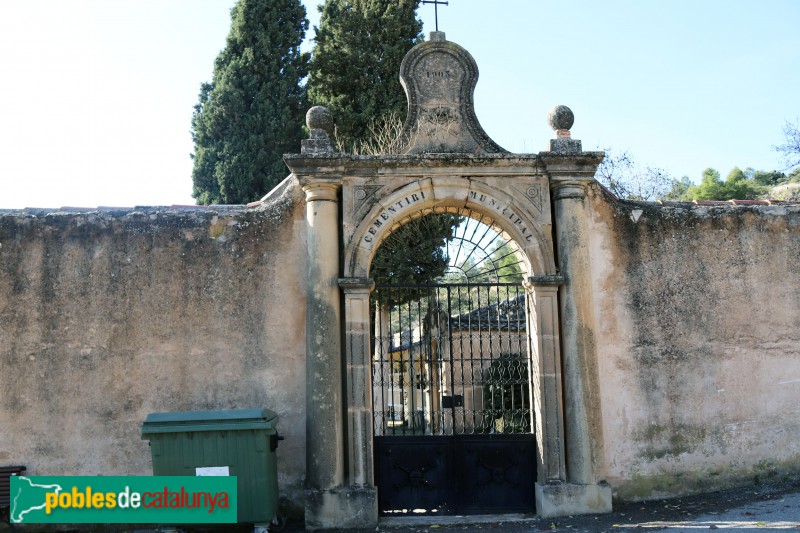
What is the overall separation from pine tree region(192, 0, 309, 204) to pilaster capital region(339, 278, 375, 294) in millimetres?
9816

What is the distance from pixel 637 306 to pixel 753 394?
5.25ft

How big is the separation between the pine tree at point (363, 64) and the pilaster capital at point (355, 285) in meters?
9.02

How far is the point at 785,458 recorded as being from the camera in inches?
317

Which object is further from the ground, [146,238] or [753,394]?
[146,238]

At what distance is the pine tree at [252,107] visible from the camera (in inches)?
669

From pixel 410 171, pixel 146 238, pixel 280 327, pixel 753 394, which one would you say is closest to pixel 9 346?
pixel 146 238

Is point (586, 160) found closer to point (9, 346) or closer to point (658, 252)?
point (658, 252)

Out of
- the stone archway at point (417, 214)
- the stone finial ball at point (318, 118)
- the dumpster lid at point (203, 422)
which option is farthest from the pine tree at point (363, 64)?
the dumpster lid at point (203, 422)

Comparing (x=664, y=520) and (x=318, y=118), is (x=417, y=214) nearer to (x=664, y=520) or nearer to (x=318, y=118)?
(x=318, y=118)

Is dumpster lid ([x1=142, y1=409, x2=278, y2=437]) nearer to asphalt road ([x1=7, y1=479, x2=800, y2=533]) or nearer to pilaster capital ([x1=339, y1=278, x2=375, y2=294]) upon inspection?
asphalt road ([x1=7, y1=479, x2=800, y2=533])

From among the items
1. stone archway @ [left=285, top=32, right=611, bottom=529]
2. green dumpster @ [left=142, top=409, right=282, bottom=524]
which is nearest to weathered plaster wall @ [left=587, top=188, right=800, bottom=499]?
stone archway @ [left=285, top=32, right=611, bottom=529]

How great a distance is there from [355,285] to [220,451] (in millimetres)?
2015

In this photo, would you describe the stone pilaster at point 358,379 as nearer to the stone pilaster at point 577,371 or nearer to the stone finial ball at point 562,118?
the stone pilaster at point 577,371

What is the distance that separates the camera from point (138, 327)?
761cm
